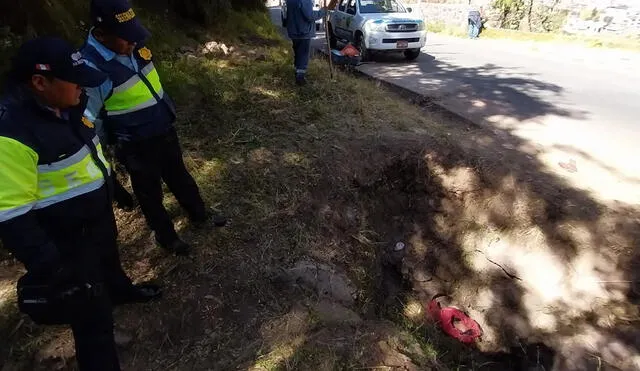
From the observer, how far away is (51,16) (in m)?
4.48

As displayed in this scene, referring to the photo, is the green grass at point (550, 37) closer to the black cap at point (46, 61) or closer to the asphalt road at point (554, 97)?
the asphalt road at point (554, 97)

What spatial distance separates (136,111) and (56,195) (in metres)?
1.02

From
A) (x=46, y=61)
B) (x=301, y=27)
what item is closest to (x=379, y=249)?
(x=46, y=61)

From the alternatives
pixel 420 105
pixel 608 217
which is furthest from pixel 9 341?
pixel 420 105

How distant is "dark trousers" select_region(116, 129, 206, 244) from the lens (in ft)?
9.66

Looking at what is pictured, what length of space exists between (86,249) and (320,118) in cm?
399

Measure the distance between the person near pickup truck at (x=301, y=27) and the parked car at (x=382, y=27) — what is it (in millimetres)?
4548

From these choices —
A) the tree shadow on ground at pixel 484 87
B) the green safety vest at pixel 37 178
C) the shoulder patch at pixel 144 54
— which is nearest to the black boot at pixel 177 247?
the green safety vest at pixel 37 178

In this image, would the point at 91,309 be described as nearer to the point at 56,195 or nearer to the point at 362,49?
the point at 56,195

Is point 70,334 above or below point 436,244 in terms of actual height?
above

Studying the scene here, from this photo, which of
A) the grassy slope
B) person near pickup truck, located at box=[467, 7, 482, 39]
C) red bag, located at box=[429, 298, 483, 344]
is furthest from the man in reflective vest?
person near pickup truck, located at box=[467, 7, 482, 39]

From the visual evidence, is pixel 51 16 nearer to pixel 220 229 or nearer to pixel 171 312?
pixel 220 229

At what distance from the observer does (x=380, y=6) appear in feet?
38.6

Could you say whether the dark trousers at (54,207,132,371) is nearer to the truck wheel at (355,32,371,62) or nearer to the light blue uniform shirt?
the light blue uniform shirt
